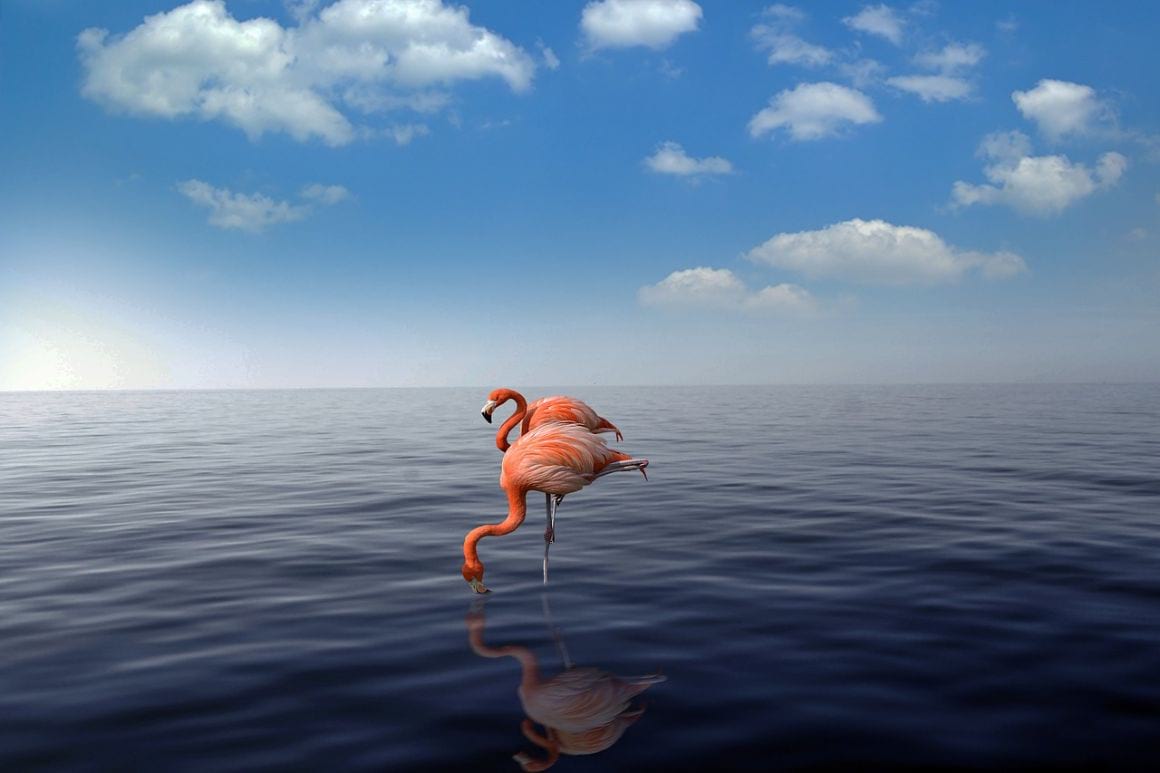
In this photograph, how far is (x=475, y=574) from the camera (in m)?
8.70

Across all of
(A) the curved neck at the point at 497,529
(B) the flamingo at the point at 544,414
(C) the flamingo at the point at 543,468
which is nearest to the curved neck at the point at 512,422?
(B) the flamingo at the point at 544,414

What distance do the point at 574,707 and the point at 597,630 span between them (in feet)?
5.83

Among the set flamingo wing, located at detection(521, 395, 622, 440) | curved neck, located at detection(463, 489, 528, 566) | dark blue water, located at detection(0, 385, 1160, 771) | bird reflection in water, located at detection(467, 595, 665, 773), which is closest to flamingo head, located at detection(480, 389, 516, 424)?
flamingo wing, located at detection(521, 395, 622, 440)

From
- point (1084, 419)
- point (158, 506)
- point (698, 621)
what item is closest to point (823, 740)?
point (698, 621)

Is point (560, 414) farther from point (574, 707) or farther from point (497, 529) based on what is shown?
point (574, 707)

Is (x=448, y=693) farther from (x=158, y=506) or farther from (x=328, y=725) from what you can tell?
(x=158, y=506)

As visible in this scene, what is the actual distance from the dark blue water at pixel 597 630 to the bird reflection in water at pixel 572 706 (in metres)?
0.03

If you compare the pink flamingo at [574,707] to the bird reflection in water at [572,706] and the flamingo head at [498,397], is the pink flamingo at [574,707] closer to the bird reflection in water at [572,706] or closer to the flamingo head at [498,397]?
the bird reflection in water at [572,706]

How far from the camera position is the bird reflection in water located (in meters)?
5.24

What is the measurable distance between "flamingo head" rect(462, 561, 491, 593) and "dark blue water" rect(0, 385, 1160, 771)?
208mm

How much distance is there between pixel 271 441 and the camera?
33.0 meters

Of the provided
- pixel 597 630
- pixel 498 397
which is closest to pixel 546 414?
pixel 498 397

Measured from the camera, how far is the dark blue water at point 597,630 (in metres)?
5.38

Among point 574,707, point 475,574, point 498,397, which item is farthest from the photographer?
point 498,397
